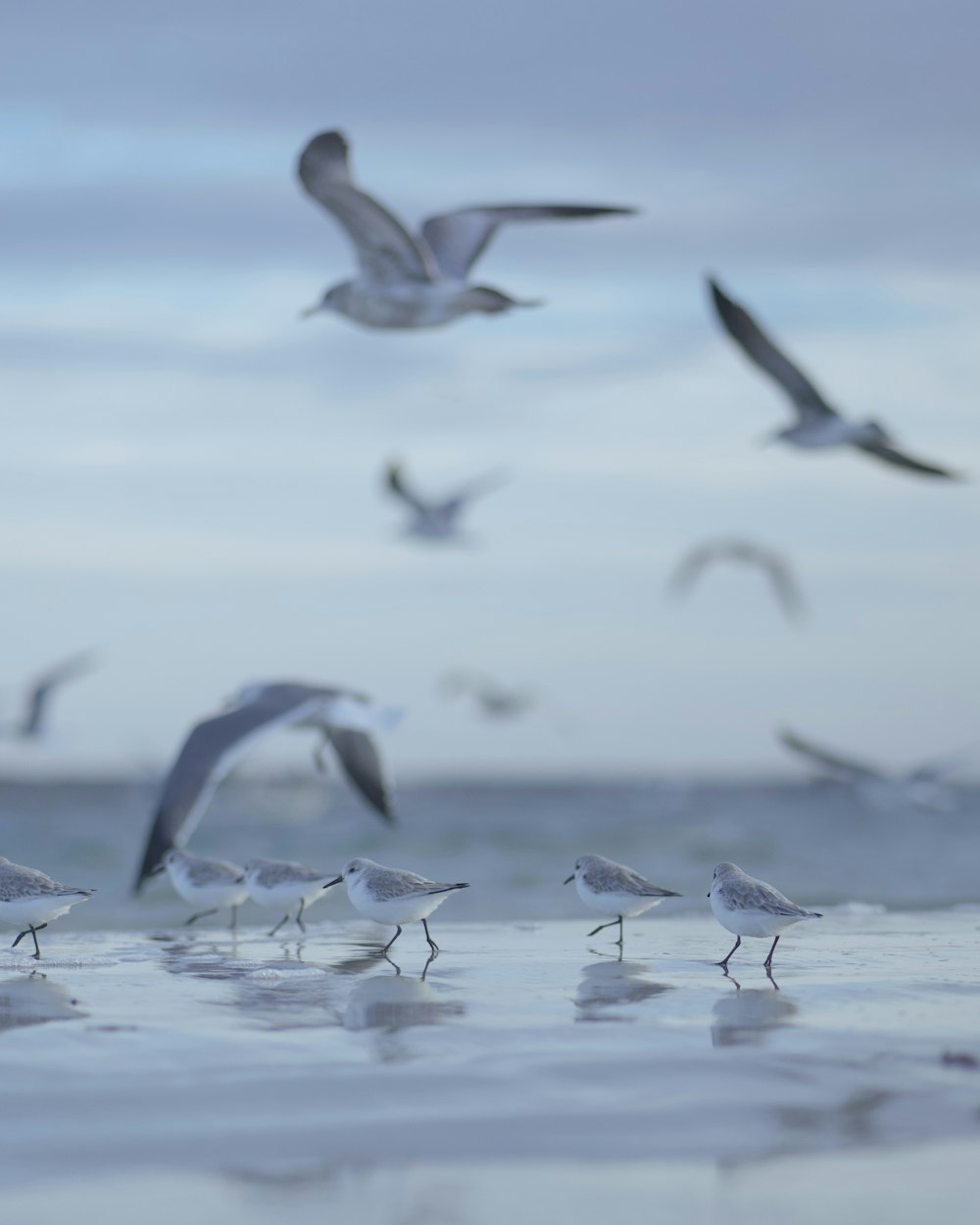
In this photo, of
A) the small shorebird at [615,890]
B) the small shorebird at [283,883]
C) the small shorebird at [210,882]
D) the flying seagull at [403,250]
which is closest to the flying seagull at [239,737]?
the small shorebird at [210,882]

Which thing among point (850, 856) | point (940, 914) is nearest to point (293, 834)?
point (850, 856)

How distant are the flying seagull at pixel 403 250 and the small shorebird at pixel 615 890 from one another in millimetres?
3550

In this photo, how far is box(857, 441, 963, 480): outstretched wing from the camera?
40.5 feet

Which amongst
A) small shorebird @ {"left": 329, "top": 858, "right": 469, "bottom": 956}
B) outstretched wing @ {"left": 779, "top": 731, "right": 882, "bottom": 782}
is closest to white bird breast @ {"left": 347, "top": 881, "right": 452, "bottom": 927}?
small shorebird @ {"left": 329, "top": 858, "right": 469, "bottom": 956}

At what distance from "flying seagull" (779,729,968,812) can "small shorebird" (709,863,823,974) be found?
8.16 metres

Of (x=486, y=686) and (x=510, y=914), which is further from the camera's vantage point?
(x=486, y=686)

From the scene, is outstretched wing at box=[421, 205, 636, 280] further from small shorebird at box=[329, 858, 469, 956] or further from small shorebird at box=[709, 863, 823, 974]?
small shorebird at box=[709, 863, 823, 974]

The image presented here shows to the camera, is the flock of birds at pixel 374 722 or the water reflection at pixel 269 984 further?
the flock of birds at pixel 374 722

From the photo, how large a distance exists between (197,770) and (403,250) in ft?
11.6

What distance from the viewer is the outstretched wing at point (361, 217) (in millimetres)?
10352

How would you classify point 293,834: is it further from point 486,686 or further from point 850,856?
point 850,856

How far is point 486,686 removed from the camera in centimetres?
2614

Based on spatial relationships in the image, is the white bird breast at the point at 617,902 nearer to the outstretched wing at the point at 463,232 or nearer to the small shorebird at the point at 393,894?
the small shorebird at the point at 393,894

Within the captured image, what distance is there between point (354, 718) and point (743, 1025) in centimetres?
448
